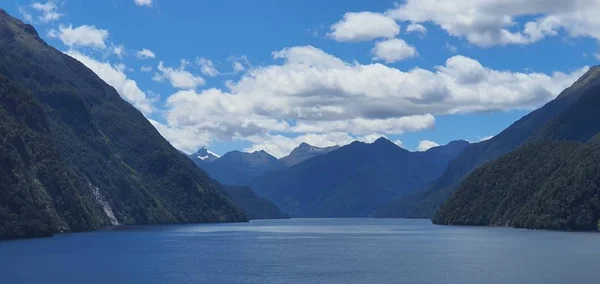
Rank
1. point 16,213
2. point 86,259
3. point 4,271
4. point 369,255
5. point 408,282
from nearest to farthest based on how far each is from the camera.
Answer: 1. point 408,282
2. point 4,271
3. point 86,259
4. point 369,255
5. point 16,213

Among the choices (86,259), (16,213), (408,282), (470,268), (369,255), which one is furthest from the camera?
(16,213)

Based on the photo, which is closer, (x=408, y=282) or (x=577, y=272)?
(x=408, y=282)

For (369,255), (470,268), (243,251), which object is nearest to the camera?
(470,268)

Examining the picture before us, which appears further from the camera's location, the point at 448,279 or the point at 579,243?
the point at 579,243

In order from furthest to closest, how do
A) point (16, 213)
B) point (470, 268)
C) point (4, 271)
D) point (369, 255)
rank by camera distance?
point (16, 213) < point (369, 255) < point (470, 268) < point (4, 271)

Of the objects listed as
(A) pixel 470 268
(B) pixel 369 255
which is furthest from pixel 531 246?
(A) pixel 470 268

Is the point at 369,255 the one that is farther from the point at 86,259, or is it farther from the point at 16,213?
the point at 16,213

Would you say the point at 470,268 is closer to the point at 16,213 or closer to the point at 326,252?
the point at 326,252

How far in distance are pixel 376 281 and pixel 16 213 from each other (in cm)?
12597

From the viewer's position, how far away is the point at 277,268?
13400cm

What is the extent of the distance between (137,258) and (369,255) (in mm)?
52210

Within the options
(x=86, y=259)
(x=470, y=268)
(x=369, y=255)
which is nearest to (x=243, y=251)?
(x=369, y=255)

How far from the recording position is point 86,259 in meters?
146

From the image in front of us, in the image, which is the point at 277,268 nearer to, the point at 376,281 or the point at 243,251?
the point at 376,281
